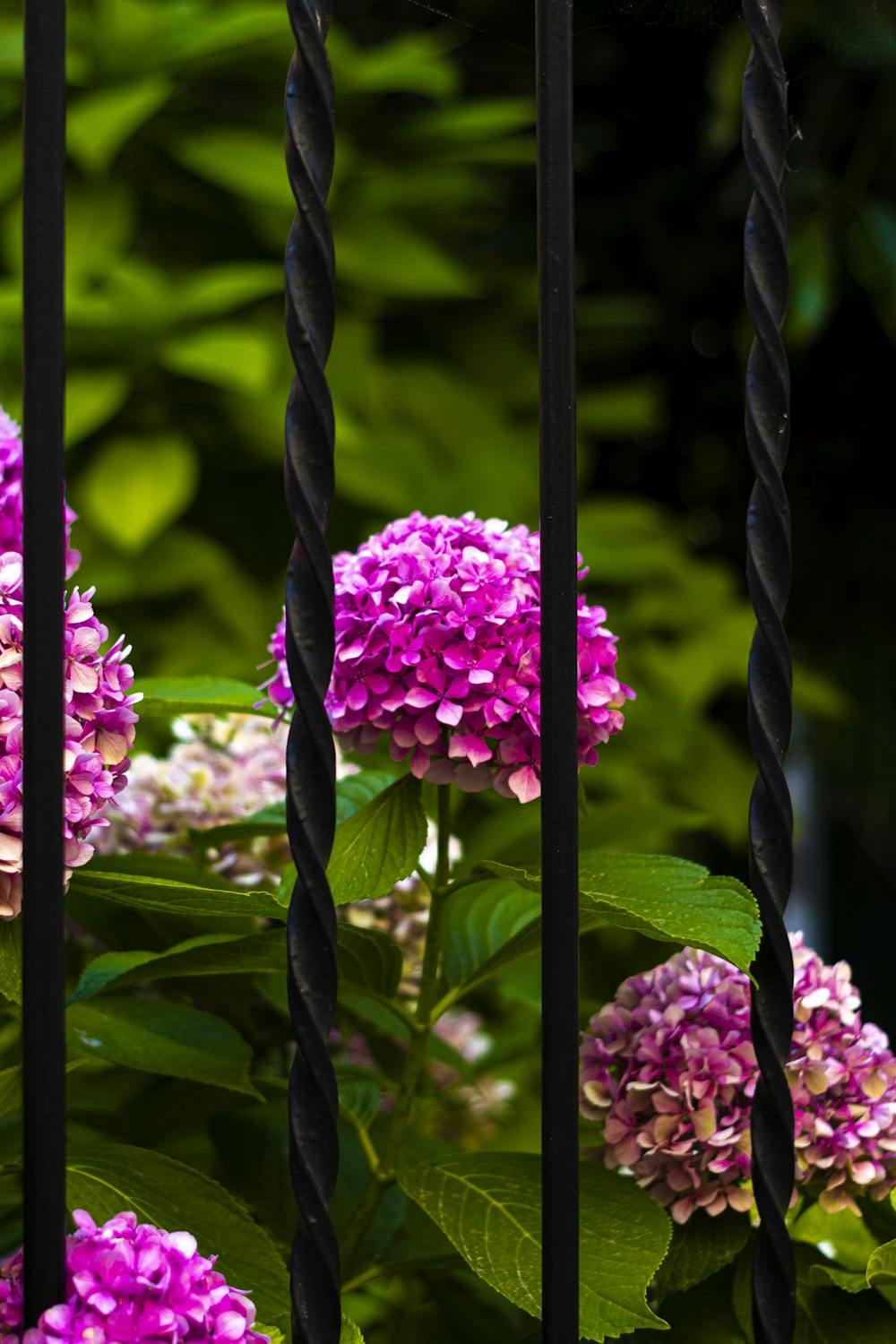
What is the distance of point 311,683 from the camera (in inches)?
18.0

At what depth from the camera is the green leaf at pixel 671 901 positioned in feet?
1.49

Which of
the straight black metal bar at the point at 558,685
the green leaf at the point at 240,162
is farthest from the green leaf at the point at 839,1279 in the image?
the green leaf at the point at 240,162

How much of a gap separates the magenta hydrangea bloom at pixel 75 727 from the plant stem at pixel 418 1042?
0.50 feet

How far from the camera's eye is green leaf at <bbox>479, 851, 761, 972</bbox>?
0.46 m

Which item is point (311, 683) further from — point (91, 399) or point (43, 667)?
point (91, 399)

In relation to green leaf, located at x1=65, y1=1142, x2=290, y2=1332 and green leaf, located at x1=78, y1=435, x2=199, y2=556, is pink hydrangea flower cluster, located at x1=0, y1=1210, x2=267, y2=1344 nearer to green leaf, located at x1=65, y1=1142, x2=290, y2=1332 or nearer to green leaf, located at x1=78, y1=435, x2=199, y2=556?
green leaf, located at x1=65, y1=1142, x2=290, y2=1332

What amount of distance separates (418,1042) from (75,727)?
228 millimetres

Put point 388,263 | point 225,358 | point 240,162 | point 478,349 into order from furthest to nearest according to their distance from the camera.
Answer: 1. point 478,349
2. point 388,263
3. point 240,162
4. point 225,358

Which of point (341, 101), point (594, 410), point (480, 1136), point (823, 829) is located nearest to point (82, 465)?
point (341, 101)

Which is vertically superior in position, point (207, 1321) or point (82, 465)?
point (82, 465)

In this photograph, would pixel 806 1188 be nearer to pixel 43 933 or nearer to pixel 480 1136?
pixel 43 933

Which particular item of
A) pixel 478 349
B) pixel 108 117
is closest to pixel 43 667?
pixel 108 117

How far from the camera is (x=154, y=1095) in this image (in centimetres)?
69

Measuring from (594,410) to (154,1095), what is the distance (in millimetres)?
1588
